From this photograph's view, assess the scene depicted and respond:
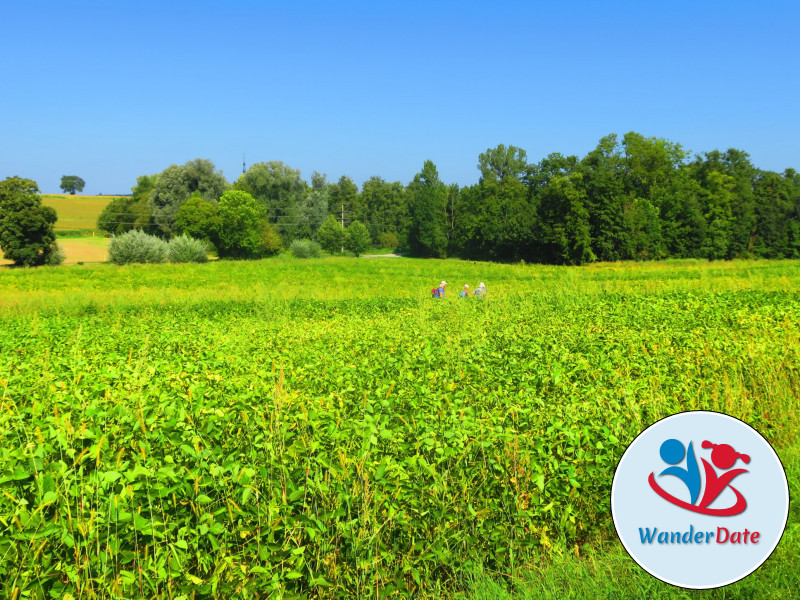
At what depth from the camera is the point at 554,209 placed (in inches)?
2539

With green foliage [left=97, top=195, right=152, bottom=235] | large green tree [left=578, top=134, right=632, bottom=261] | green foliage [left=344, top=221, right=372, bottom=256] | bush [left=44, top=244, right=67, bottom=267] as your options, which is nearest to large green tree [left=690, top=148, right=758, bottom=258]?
large green tree [left=578, top=134, right=632, bottom=261]

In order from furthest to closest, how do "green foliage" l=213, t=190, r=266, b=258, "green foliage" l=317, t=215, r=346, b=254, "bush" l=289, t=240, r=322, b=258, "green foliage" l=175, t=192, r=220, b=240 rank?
"green foliage" l=317, t=215, r=346, b=254, "green foliage" l=213, t=190, r=266, b=258, "green foliage" l=175, t=192, r=220, b=240, "bush" l=289, t=240, r=322, b=258

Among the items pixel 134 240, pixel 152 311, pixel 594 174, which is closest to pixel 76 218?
pixel 134 240

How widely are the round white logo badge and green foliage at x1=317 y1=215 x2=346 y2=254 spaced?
290 ft

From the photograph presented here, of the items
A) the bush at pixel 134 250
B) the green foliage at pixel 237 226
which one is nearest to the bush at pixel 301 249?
the green foliage at pixel 237 226

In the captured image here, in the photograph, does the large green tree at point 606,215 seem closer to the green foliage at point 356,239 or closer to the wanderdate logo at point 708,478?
the green foliage at point 356,239

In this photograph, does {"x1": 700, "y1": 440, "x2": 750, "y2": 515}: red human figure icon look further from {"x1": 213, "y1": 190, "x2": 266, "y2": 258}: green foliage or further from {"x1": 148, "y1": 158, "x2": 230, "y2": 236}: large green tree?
{"x1": 148, "y1": 158, "x2": 230, "y2": 236}: large green tree

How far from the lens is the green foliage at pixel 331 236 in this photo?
3551 inches

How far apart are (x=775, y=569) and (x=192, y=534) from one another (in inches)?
141

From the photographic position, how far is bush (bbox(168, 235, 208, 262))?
59.5 metres

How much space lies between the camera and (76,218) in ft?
372

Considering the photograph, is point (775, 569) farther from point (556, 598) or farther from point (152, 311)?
point (152, 311)

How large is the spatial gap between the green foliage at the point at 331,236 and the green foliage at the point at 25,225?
4006 centimetres

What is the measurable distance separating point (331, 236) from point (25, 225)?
43562 mm
